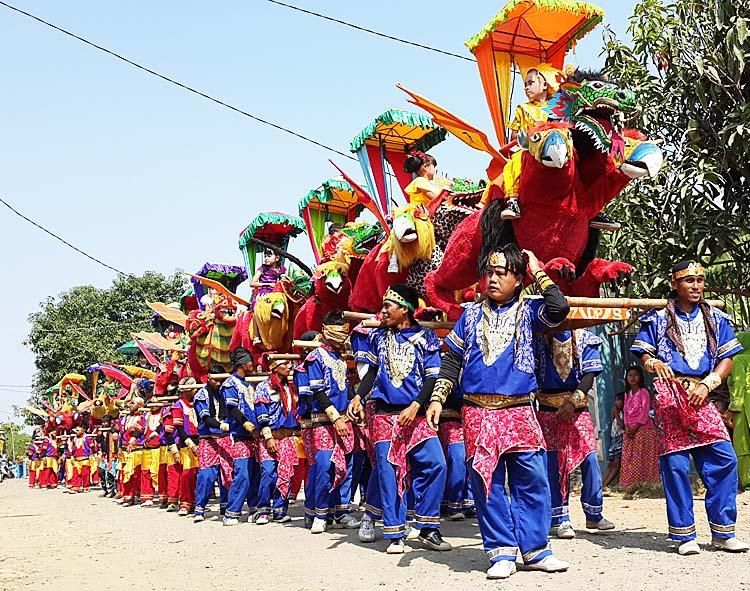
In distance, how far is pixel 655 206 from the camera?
855 cm

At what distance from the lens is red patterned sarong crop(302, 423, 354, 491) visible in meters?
7.07

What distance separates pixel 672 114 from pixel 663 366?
4.79 metres

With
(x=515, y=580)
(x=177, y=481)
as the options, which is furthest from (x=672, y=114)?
(x=177, y=481)

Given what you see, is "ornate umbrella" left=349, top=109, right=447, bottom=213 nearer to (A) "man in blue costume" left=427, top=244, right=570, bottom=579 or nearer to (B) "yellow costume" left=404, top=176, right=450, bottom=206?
(B) "yellow costume" left=404, top=176, right=450, bottom=206

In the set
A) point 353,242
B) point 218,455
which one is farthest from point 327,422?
point 218,455

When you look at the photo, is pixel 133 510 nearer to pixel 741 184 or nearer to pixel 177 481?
pixel 177 481

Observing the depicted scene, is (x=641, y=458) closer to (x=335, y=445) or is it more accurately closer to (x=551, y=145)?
(x=335, y=445)

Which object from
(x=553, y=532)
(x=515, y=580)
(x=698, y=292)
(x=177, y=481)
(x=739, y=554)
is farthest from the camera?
(x=177, y=481)

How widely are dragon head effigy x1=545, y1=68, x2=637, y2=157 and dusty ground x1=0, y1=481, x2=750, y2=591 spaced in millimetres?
2149

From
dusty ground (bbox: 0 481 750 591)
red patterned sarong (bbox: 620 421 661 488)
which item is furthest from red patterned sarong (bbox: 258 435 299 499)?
red patterned sarong (bbox: 620 421 661 488)

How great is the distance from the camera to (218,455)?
907cm

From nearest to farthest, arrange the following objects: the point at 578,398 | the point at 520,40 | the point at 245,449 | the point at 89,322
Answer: the point at 578,398 < the point at 520,40 < the point at 245,449 < the point at 89,322

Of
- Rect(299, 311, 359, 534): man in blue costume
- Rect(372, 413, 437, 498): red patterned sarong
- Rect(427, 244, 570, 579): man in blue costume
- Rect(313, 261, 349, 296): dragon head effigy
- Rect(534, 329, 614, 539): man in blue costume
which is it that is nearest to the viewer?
Rect(427, 244, 570, 579): man in blue costume

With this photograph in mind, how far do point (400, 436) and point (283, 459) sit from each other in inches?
118
